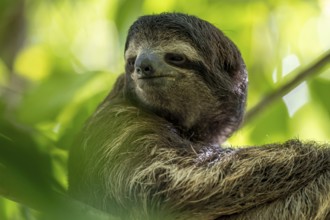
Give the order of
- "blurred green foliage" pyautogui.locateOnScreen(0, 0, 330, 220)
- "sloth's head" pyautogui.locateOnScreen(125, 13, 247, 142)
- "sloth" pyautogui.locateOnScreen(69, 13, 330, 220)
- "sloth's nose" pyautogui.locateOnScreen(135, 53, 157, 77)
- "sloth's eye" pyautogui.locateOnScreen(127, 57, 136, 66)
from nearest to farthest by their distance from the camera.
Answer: "sloth" pyautogui.locateOnScreen(69, 13, 330, 220)
"sloth's nose" pyautogui.locateOnScreen(135, 53, 157, 77)
"sloth's head" pyautogui.locateOnScreen(125, 13, 247, 142)
"sloth's eye" pyautogui.locateOnScreen(127, 57, 136, 66)
"blurred green foliage" pyautogui.locateOnScreen(0, 0, 330, 220)

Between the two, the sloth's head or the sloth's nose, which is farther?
the sloth's head

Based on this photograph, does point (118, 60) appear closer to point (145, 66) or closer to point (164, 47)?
point (164, 47)

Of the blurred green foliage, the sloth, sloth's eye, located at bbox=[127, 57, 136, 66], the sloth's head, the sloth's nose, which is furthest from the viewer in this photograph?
the blurred green foliage

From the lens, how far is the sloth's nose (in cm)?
434

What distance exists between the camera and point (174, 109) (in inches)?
185

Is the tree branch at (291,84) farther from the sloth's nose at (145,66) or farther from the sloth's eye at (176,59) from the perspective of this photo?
the sloth's nose at (145,66)

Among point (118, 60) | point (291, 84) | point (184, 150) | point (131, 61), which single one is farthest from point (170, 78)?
point (118, 60)

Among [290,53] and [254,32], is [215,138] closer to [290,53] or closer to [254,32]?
[254,32]

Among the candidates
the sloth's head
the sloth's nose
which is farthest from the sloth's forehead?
the sloth's nose

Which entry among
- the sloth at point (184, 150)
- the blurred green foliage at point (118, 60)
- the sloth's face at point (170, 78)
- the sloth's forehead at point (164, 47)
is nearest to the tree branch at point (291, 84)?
the blurred green foliage at point (118, 60)

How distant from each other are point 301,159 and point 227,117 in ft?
4.19

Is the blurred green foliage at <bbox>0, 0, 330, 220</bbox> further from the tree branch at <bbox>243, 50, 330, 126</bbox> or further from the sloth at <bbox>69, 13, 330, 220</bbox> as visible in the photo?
the sloth at <bbox>69, 13, 330, 220</bbox>

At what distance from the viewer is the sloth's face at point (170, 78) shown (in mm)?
4387

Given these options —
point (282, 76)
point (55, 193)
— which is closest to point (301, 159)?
point (282, 76)
